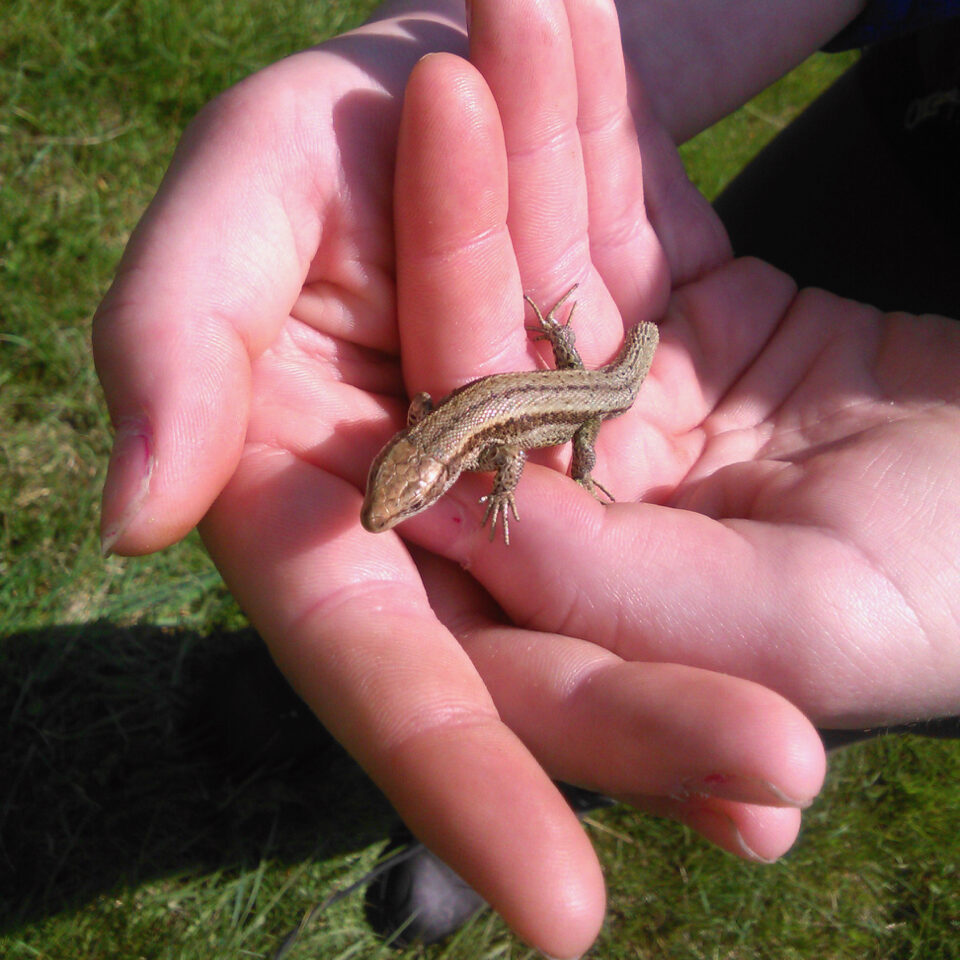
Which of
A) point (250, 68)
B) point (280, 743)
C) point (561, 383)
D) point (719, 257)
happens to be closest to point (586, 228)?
point (561, 383)

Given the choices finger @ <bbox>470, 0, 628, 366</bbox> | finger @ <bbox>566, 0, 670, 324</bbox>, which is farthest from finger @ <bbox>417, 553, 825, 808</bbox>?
finger @ <bbox>566, 0, 670, 324</bbox>

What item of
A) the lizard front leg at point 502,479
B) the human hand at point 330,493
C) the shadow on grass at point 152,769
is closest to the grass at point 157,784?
the shadow on grass at point 152,769

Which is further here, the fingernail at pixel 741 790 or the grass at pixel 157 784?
the grass at pixel 157 784

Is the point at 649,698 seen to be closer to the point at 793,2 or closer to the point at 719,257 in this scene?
the point at 719,257

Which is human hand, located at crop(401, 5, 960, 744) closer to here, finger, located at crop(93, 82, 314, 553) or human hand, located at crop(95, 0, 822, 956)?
human hand, located at crop(95, 0, 822, 956)

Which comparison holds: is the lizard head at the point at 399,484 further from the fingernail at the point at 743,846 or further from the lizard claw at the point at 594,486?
the fingernail at the point at 743,846

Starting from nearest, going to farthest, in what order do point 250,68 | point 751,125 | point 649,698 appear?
1. point 649,698
2. point 250,68
3. point 751,125
